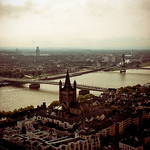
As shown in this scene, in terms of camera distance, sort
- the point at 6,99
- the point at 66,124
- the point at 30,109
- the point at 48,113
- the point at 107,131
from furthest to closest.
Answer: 1. the point at 6,99
2. the point at 30,109
3. the point at 48,113
4. the point at 66,124
5. the point at 107,131

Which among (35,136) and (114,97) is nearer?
(35,136)

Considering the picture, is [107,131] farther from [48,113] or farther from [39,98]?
[39,98]

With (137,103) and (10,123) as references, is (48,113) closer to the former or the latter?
(10,123)

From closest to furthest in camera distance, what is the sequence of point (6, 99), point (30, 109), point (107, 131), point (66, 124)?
point (107, 131) < point (66, 124) < point (30, 109) < point (6, 99)

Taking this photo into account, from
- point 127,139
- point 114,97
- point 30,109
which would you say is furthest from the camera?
point 114,97

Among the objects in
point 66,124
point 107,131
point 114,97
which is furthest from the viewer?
point 114,97

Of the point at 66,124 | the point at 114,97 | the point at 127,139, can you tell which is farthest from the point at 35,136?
the point at 114,97

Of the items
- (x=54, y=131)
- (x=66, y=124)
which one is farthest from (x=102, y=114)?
(x=54, y=131)

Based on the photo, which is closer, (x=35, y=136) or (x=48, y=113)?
(x=35, y=136)
